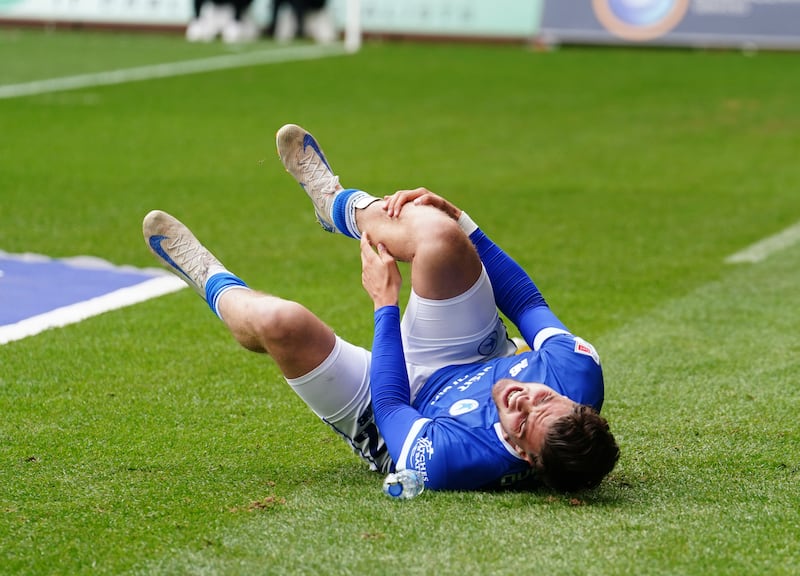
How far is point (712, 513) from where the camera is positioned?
12.7 ft

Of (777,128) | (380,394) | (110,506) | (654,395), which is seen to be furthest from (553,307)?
(777,128)

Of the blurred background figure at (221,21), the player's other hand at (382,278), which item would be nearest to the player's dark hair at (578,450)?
the player's other hand at (382,278)

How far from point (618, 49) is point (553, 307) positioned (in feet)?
44.4

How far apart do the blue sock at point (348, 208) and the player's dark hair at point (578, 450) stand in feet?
4.10

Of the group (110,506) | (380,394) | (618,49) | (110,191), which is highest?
(380,394)

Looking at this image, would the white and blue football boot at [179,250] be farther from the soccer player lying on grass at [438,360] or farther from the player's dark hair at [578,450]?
the player's dark hair at [578,450]

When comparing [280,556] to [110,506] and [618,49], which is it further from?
[618,49]

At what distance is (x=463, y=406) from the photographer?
4.12 m

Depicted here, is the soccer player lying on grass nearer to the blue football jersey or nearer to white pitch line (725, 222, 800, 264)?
the blue football jersey

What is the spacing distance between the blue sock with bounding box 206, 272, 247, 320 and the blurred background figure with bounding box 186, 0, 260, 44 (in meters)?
17.2

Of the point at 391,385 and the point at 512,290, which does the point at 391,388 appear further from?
the point at 512,290

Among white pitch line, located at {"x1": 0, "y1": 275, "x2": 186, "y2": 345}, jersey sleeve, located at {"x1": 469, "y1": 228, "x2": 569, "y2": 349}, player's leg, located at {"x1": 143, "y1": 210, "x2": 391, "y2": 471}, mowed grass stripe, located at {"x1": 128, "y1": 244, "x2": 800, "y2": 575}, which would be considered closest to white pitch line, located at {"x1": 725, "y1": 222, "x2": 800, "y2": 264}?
mowed grass stripe, located at {"x1": 128, "y1": 244, "x2": 800, "y2": 575}

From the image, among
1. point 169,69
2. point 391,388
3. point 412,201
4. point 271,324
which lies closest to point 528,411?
point 391,388

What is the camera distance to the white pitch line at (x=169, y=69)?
1490 centimetres
